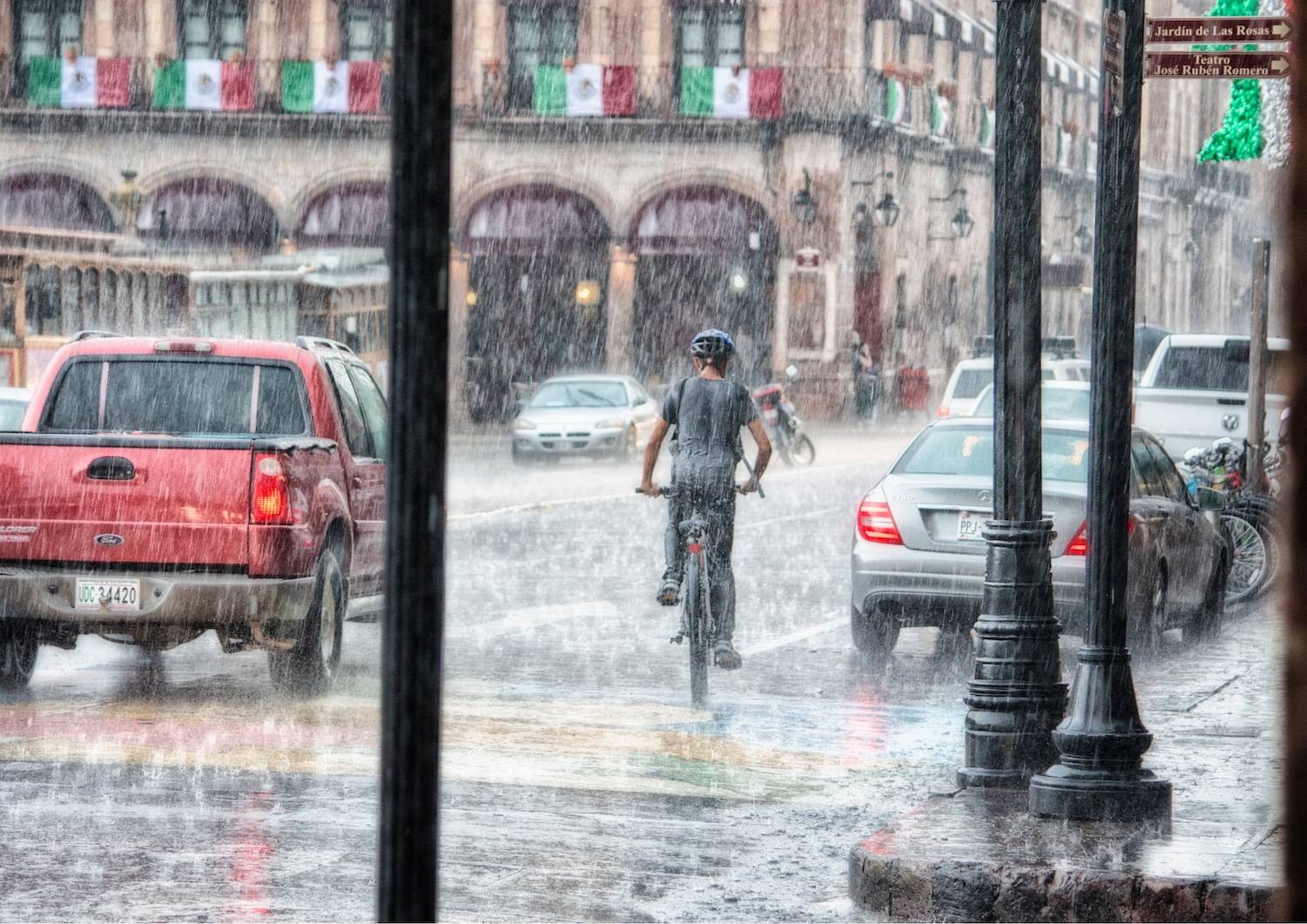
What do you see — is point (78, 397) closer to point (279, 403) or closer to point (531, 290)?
point (279, 403)

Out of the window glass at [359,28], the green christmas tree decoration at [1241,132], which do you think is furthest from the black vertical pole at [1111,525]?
the window glass at [359,28]

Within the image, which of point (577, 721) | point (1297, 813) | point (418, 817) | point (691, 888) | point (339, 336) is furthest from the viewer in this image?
point (339, 336)

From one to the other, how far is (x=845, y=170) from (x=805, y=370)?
4.42 metres

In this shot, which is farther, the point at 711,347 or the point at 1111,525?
the point at 711,347

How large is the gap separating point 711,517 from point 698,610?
1.80ft

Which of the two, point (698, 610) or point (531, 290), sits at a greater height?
point (531, 290)

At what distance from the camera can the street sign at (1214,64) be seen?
29.5ft

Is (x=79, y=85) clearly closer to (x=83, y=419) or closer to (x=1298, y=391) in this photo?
(x=83, y=419)

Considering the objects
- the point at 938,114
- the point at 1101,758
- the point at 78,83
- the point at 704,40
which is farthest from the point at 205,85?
the point at 1101,758

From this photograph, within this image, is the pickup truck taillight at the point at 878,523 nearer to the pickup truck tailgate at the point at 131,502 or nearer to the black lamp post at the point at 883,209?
the pickup truck tailgate at the point at 131,502

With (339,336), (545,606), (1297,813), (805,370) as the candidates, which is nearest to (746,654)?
(545,606)

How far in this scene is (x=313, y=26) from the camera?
45.1 m

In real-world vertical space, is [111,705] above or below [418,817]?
below

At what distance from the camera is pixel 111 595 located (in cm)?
1005
